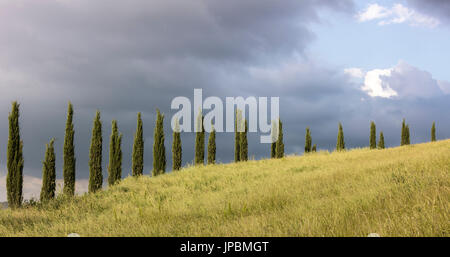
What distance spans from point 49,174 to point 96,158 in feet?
13.5

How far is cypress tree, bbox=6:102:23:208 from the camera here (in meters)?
27.2

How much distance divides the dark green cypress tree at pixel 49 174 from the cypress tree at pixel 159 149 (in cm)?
880

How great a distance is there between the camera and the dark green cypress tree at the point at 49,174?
96.7 ft

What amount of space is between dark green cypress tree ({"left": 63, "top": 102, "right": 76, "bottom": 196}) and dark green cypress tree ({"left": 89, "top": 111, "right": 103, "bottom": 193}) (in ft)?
5.12

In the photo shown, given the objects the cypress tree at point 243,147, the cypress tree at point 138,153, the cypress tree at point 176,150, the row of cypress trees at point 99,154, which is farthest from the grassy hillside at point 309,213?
the cypress tree at point 243,147

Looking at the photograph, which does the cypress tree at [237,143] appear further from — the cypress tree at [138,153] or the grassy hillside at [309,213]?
the grassy hillside at [309,213]

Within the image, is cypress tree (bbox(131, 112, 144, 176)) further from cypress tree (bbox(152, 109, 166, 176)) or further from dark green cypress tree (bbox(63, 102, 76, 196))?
dark green cypress tree (bbox(63, 102, 76, 196))

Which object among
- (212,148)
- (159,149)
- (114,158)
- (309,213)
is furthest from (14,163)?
(309,213)

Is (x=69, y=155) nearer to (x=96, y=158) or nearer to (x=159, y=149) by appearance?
(x=96, y=158)

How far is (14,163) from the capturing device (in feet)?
91.1
